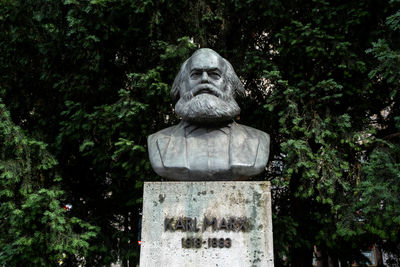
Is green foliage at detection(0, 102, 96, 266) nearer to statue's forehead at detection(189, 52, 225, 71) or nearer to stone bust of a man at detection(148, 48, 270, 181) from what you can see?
stone bust of a man at detection(148, 48, 270, 181)

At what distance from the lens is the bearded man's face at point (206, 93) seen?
11.1 feet

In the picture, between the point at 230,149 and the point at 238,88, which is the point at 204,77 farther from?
the point at 230,149

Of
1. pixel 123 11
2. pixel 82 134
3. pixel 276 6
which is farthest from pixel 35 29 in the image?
pixel 276 6

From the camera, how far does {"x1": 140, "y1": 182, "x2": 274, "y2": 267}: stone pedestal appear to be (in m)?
2.99

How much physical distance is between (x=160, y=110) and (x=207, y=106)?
2181 mm

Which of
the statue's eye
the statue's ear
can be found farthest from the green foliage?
the statue's ear

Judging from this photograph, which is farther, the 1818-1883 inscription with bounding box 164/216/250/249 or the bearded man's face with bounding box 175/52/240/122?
the bearded man's face with bounding box 175/52/240/122

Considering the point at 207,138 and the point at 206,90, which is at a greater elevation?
the point at 206,90

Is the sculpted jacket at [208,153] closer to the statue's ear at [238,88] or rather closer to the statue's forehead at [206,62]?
the statue's ear at [238,88]

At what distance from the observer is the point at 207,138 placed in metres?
3.47

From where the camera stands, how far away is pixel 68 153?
609 centimetres

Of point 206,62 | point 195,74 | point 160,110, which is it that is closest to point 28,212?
point 160,110

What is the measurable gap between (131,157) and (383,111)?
427 centimetres

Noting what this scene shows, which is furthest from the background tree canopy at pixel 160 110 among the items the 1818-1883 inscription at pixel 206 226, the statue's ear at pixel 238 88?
the 1818-1883 inscription at pixel 206 226
